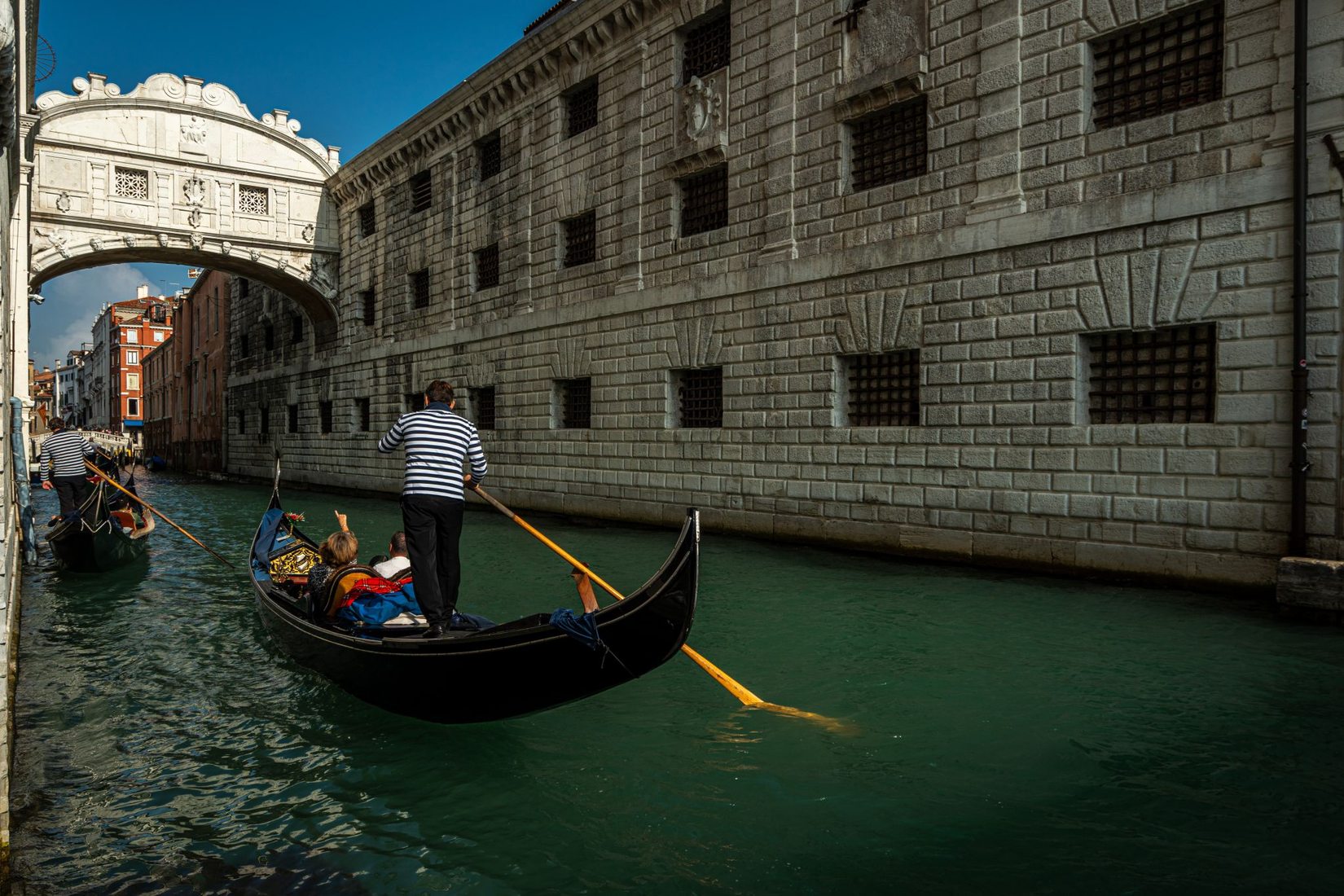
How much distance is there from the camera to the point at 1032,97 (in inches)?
314

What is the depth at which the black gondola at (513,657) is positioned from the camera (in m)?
3.24

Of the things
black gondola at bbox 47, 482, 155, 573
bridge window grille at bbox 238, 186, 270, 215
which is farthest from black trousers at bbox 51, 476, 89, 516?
bridge window grille at bbox 238, 186, 270, 215

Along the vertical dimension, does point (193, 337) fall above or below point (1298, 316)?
above

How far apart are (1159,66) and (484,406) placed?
38.3ft

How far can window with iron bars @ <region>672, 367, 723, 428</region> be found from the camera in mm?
11297

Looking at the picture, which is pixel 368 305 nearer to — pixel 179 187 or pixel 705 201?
pixel 179 187

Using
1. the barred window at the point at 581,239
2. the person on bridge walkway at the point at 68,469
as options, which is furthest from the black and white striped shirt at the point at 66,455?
the barred window at the point at 581,239

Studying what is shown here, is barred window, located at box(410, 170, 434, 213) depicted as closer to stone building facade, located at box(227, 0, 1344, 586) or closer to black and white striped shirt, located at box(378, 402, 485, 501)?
stone building facade, located at box(227, 0, 1344, 586)

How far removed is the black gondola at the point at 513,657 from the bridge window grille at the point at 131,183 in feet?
58.9

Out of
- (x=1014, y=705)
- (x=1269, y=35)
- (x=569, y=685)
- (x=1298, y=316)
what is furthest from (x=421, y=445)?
(x=1269, y=35)

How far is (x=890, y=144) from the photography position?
9.30 metres

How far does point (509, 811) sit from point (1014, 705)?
8.33ft

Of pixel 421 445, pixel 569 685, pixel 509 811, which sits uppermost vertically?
pixel 421 445

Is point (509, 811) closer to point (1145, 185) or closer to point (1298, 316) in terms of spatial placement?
point (1298, 316)
